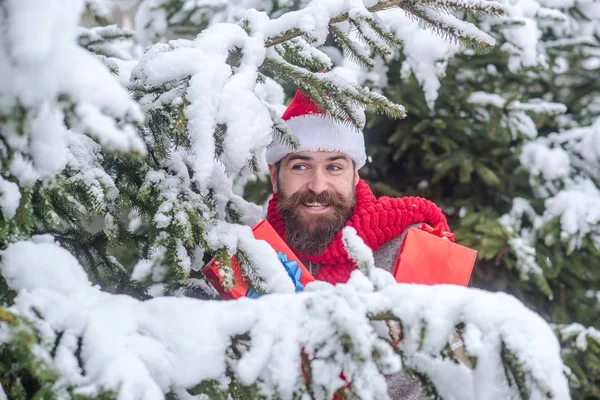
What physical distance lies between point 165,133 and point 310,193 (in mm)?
1022

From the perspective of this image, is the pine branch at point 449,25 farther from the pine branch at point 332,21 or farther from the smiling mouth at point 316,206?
the smiling mouth at point 316,206

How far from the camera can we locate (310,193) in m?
2.52

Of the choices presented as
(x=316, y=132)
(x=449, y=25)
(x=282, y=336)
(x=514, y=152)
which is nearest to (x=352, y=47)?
(x=449, y=25)

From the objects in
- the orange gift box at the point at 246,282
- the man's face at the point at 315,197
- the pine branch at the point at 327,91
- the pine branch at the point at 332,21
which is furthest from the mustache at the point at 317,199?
the pine branch at the point at 332,21

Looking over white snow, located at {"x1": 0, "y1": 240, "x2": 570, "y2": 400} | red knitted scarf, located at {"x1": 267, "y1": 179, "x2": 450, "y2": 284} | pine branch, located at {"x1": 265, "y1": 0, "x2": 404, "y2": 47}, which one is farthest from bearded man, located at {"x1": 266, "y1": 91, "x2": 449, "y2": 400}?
white snow, located at {"x1": 0, "y1": 240, "x2": 570, "y2": 400}

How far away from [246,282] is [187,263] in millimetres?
228

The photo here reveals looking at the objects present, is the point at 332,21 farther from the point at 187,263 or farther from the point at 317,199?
the point at 317,199

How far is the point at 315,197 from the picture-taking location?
98.8 inches

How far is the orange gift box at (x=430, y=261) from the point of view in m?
2.01

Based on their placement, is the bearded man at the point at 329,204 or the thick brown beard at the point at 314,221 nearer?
the bearded man at the point at 329,204

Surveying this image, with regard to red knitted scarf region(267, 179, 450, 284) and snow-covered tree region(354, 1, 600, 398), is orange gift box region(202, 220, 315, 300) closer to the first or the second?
red knitted scarf region(267, 179, 450, 284)

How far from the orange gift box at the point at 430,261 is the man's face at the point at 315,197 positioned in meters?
0.48

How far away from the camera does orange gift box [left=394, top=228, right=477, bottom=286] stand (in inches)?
79.3

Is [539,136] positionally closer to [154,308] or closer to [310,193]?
[310,193]
